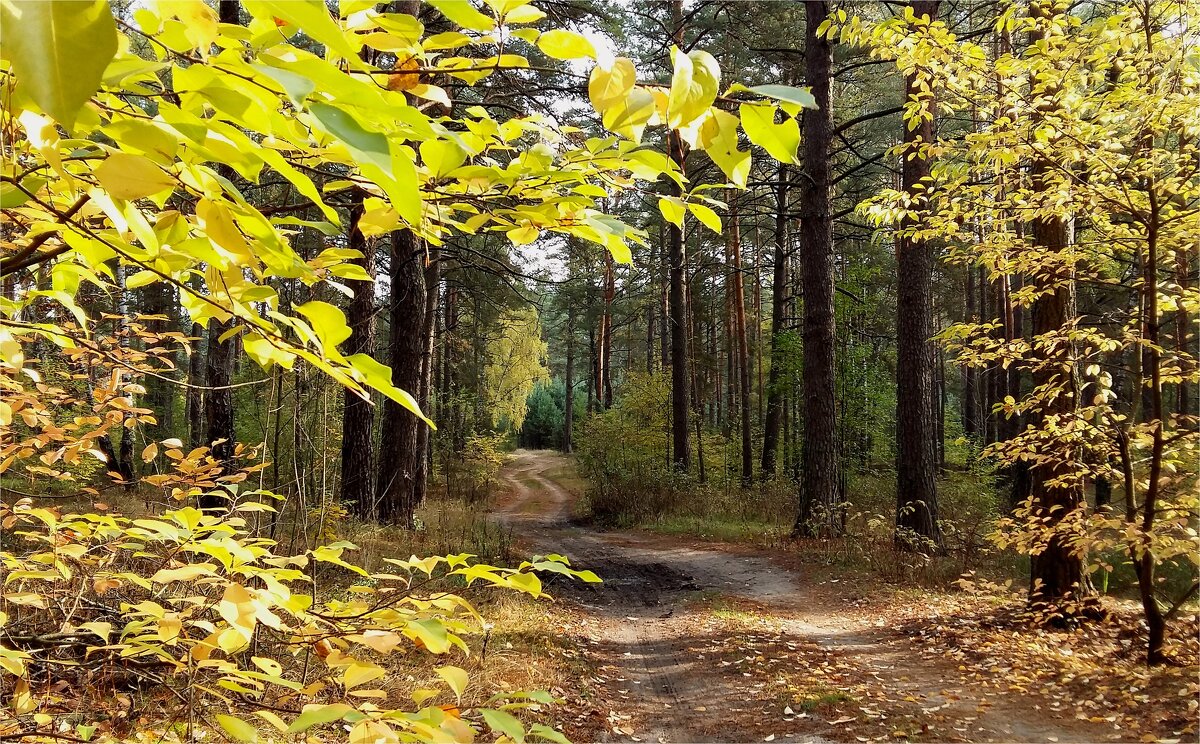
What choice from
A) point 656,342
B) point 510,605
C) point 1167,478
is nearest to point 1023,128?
point 1167,478

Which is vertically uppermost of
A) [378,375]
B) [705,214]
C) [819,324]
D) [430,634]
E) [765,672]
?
[819,324]

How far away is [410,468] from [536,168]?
305 inches

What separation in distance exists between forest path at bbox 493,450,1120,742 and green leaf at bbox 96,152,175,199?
13.3 ft

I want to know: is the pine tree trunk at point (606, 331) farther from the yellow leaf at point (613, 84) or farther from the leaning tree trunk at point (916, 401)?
the yellow leaf at point (613, 84)

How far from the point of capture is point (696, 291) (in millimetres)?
21578

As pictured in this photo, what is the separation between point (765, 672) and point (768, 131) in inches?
189

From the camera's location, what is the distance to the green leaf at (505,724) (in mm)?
791

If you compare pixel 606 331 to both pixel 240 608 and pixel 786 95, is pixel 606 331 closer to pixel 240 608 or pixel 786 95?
pixel 240 608

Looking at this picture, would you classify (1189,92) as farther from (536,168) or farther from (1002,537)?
(536,168)

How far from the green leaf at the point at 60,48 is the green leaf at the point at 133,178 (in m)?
0.23

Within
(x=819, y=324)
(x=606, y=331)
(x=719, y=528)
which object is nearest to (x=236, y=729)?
(x=819, y=324)

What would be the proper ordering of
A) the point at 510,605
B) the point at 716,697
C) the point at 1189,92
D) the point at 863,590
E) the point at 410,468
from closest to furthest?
the point at 1189,92 < the point at 716,697 < the point at 510,605 < the point at 863,590 < the point at 410,468

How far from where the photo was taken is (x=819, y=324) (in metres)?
9.31

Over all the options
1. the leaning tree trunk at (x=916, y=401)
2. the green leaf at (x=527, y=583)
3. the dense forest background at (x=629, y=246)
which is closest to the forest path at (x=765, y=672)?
the dense forest background at (x=629, y=246)
